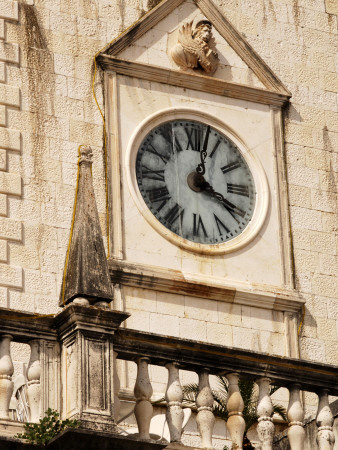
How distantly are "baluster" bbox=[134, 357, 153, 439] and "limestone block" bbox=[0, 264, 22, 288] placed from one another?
335 centimetres

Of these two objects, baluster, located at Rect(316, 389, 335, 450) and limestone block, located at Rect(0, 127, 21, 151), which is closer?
baluster, located at Rect(316, 389, 335, 450)

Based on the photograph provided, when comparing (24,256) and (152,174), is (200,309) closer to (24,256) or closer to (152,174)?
(152,174)

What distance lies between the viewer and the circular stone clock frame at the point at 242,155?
1584cm

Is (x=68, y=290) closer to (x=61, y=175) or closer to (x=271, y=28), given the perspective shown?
(x=61, y=175)

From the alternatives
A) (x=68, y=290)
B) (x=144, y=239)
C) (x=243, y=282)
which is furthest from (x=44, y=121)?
(x=68, y=290)

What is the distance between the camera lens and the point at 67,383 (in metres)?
11.3

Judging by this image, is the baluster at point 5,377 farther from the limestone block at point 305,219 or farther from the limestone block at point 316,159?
the limestone block at point 316,159

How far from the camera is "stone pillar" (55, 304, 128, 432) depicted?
11031mm

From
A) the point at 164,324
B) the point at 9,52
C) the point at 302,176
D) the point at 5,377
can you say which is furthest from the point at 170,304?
the point at 5,377

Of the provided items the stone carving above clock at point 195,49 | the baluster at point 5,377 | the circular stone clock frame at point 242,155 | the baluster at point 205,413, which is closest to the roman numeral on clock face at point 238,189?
the circular stone clock frame at point 242,155

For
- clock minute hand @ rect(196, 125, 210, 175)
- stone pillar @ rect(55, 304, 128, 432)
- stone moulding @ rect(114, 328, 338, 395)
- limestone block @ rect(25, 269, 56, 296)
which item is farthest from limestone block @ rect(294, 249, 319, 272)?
stone pillar @ rect(55, 304, 128, 432)

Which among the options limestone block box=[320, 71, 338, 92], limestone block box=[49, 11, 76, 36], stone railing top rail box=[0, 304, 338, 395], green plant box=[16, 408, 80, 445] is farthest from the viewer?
limestone block box=[320, 71, 338, 92]

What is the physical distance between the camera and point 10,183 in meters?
15.2

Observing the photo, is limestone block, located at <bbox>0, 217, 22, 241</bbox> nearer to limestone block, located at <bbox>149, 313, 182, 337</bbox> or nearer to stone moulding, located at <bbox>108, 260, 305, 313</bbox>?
stone moulding, located at <bbox>108, 260, 305, 313</bbox>
